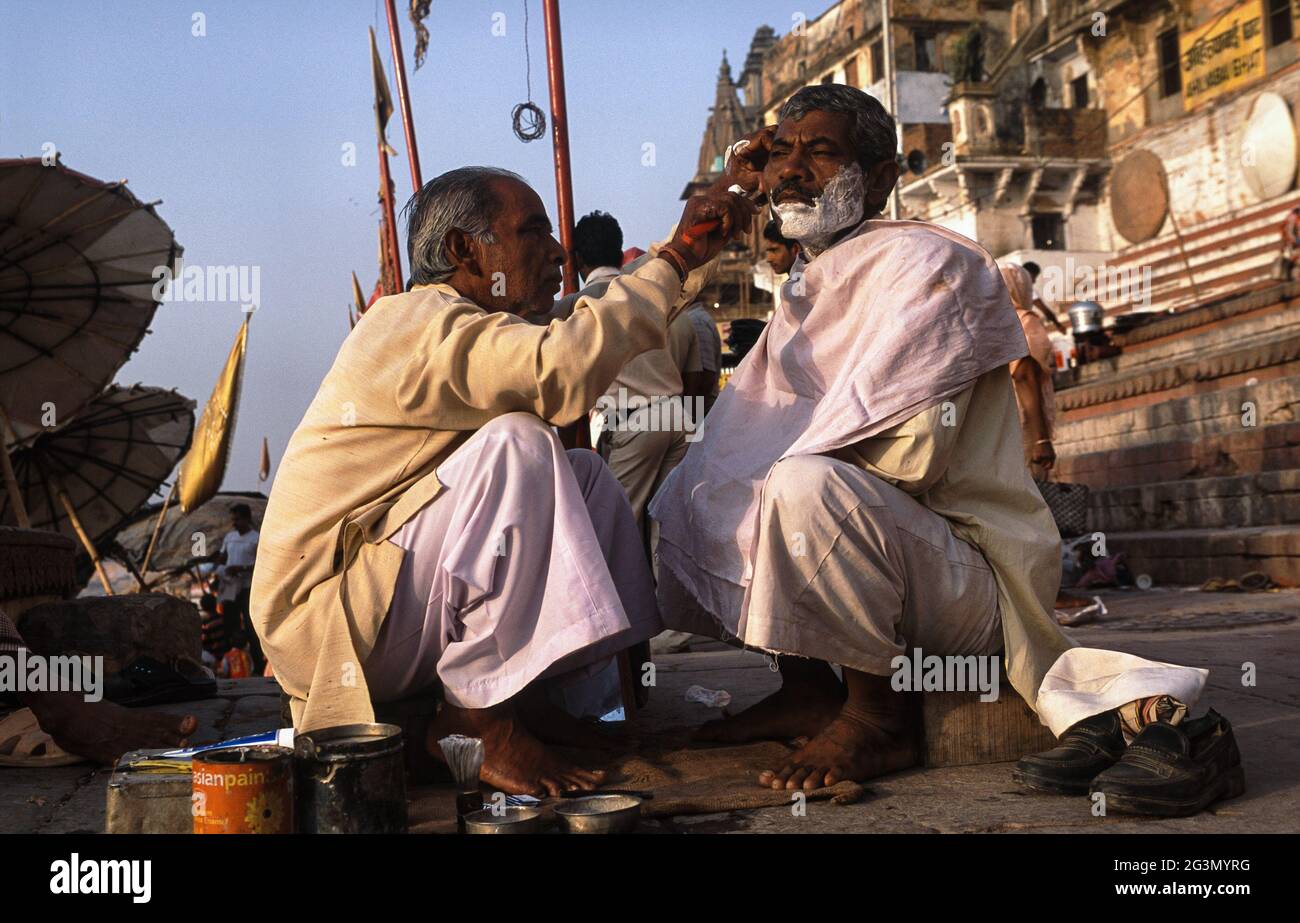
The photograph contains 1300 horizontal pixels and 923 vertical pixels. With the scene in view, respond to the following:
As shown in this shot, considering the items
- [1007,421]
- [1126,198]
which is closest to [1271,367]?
[1007,421]

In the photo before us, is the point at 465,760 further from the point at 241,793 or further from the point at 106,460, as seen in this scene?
the point at 106,460

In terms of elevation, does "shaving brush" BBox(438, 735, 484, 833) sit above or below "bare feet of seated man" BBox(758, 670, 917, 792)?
above

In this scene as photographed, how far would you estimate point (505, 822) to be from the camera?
211cm

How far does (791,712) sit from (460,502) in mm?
1068

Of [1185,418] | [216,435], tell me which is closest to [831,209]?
[216,435]

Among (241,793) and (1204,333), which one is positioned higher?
(1204,333)

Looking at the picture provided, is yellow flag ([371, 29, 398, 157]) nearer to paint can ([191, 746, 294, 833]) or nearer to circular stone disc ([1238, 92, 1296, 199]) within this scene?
paint can ([191, 746, 294, 833])

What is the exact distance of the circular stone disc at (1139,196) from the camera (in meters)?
24.8

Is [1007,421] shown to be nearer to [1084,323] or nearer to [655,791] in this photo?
[655,791]

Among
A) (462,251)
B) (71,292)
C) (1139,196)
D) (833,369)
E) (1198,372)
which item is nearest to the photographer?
(462,251)

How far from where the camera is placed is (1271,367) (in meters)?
10.4

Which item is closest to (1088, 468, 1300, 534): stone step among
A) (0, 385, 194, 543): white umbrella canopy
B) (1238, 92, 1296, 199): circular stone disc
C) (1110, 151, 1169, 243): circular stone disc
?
(0, 385, 194, 543): white umbrella canopy

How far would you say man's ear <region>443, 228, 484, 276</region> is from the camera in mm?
3023

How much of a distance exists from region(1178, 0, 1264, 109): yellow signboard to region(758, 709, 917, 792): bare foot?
22341 mm
